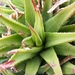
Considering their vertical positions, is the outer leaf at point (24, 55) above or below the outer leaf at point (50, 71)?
above

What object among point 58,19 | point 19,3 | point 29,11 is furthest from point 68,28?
point 19,3

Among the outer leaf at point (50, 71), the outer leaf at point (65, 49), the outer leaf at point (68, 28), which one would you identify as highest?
the outer leaf at point (68, 28)

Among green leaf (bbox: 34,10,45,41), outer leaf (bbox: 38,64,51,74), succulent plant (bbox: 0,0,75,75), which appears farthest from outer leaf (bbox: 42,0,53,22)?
outer leaf (bbox: 38,64,51,74)

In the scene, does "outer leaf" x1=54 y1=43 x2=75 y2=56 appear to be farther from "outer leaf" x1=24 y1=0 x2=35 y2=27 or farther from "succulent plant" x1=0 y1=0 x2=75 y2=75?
"outer leaf" x1=24 y1=0 x2=35 y2=27

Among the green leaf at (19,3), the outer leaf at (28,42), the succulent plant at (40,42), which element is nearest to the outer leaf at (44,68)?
the succulent plant at (40,42)

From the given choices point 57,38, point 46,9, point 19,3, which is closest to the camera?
point 57,38

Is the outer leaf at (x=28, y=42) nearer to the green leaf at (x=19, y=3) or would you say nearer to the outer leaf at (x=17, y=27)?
the outer leaf at (x=17, y=27)

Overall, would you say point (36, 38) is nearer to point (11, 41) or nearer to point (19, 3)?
point (11, 41)
